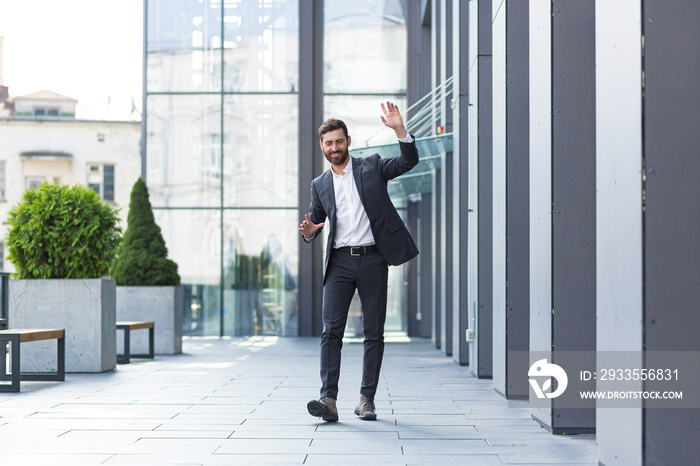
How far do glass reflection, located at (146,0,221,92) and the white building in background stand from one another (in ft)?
94.9

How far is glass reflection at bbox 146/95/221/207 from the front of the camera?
632 inches

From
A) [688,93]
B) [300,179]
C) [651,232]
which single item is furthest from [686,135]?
[300,179]

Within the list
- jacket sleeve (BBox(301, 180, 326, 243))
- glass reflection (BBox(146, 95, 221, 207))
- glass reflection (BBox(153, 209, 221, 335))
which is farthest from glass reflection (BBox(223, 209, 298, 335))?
jacket sleeve (BBox(301, 180, 326, 243))

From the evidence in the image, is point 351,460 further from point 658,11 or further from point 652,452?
point 658,11

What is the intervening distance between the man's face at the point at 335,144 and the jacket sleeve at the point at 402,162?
0.81 feet

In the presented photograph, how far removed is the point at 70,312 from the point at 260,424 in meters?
3.98

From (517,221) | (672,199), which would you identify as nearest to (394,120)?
(517,221)

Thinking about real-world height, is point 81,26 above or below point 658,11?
above

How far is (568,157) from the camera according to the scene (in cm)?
473

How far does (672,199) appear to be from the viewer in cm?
322

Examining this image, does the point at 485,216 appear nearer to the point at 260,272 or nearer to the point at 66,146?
the point at 260,272

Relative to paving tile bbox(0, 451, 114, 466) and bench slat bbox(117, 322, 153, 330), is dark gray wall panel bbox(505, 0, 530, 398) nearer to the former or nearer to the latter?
paving tile bbox(0, 451, 114, 466)

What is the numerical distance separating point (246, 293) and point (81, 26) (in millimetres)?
26797

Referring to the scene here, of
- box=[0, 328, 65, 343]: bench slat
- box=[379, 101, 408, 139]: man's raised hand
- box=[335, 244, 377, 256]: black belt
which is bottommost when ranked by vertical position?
box=[0, 328, 65, 343]: bench slat
